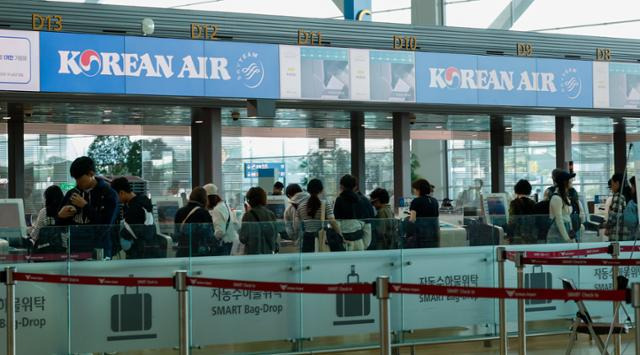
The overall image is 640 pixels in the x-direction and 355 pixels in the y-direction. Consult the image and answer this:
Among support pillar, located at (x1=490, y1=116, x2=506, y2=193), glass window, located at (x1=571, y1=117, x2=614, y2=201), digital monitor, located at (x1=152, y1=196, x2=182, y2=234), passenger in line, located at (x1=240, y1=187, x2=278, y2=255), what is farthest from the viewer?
glass window, located at (x1=571, y1=117, x2=614, y2=201)

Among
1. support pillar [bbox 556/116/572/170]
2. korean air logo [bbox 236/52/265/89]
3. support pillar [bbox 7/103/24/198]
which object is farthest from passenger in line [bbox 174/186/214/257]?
support pillar [bbox 556/116/572/170]

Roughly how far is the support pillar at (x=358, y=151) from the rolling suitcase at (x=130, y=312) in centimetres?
1233

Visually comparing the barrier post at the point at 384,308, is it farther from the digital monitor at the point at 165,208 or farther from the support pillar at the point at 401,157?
the support pillar at the point at 401,157

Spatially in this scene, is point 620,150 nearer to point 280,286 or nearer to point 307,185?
point 307,185

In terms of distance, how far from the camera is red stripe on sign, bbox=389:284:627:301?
18.3ft

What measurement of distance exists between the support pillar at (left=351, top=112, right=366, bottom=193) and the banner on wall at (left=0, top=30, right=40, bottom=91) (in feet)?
26.3

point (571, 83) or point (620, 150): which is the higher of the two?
point (571, 83)

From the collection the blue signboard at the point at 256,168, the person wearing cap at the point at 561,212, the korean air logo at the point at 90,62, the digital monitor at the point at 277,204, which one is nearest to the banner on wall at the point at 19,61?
the korean air logo at the point at 90,62

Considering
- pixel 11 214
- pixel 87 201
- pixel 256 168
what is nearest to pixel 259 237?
pixel 87 201

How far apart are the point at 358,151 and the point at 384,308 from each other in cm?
1538

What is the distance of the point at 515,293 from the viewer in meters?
5.86

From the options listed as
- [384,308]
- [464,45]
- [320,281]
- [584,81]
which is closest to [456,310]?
[320,281]

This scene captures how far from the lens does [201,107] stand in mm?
16500

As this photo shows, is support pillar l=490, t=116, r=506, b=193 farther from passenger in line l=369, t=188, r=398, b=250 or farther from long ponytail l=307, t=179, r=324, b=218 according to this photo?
passenger in line l=369, t=188, r=398, b=250
